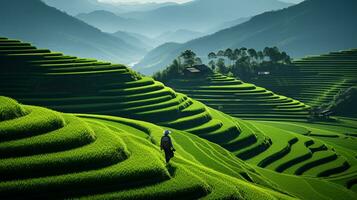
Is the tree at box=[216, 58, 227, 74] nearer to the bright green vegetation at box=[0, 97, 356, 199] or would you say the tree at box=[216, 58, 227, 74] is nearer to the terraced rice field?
the terraced rice field

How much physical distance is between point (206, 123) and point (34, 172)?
44.1m

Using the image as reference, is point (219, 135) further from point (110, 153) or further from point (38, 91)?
point (110, 153)

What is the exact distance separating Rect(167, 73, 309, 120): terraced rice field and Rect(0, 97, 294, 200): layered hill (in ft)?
244

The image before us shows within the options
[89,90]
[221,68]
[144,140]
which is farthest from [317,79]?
[144,140]

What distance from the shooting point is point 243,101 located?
106625 mm

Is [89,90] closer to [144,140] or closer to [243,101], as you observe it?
[144,140]

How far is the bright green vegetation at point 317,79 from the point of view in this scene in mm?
135375

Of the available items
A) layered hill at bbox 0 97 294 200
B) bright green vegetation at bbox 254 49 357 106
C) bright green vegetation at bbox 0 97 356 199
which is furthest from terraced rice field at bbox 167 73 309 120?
layered hill at bbox 0 97 294 200

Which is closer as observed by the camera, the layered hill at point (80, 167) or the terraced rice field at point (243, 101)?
the layered hill at point (80, 167)

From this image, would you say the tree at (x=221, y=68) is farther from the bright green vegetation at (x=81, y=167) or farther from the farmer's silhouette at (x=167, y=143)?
the farmer's silhouette at (x=167, y=143)

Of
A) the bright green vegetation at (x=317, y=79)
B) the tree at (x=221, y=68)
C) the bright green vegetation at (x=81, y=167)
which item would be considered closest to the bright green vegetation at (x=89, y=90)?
the bright green vegetation at (x=81, y=167)

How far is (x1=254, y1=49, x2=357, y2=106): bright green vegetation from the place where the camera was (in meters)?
135

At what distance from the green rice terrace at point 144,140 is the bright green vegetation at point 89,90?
0.44ft

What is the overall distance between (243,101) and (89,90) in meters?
54.0
